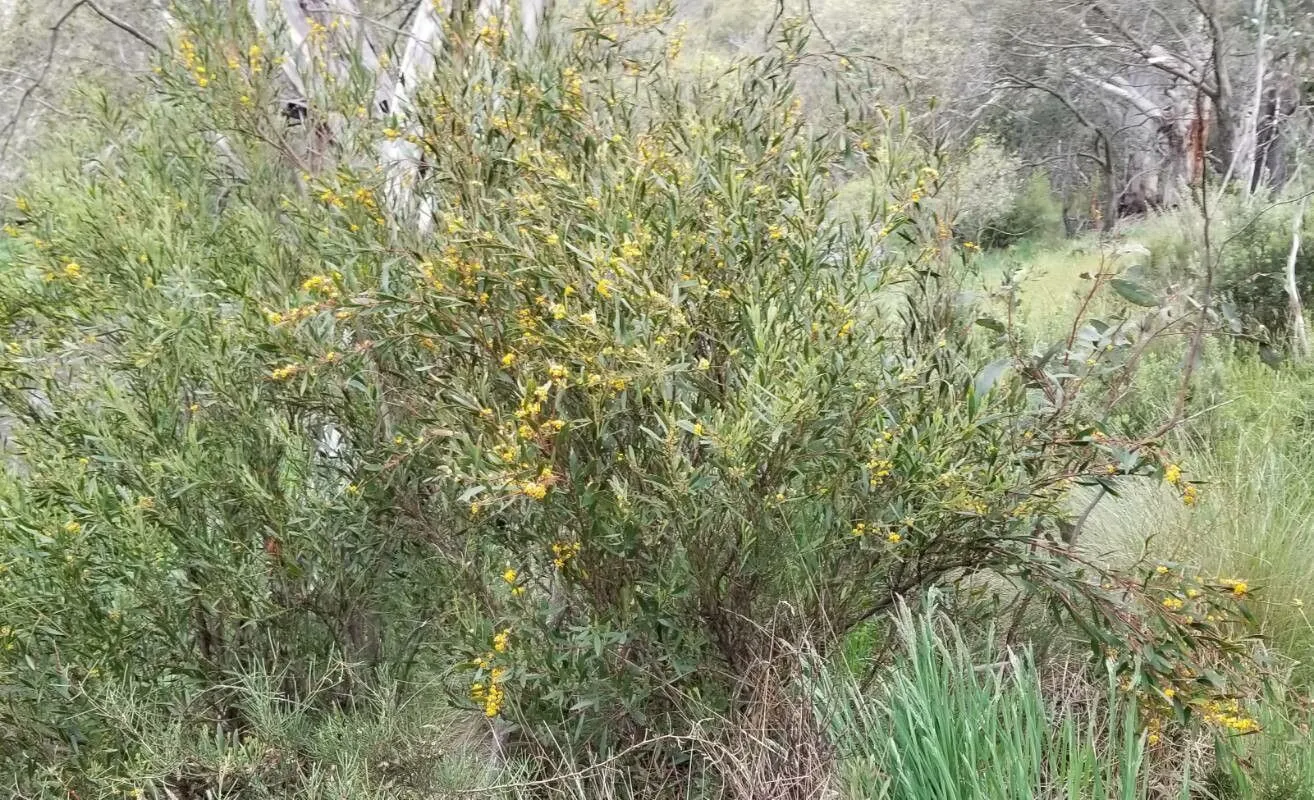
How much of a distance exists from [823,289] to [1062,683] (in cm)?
141

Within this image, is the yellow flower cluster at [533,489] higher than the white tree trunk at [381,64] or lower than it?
lower

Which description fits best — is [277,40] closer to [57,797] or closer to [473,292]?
[473,292]

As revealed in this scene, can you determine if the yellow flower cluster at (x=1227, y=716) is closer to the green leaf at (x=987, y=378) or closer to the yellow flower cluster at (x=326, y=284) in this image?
the green leaf at (x=987, y=378)

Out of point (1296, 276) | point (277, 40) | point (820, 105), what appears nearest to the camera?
point (820, 105)

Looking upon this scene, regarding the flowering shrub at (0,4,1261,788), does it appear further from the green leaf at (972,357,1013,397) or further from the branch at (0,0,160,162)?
the branch at (0,0,160,162)

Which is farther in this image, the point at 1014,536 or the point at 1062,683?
the point at 1062,683

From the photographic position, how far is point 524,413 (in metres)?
2.08

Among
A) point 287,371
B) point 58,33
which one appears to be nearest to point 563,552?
point 287,371

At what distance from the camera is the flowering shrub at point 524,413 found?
2260 mm

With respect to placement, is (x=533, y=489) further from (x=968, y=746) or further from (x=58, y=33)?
(x=58, y=33)

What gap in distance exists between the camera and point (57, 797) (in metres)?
2.65

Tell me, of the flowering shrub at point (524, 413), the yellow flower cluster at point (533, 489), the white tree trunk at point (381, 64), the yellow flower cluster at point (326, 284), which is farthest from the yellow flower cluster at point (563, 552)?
the white tree trunk at point (381, 64)

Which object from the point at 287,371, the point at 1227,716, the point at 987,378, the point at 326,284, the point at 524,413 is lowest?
the point at 1227,716

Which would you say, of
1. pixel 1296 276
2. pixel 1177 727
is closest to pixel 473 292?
pixel 1177 727
